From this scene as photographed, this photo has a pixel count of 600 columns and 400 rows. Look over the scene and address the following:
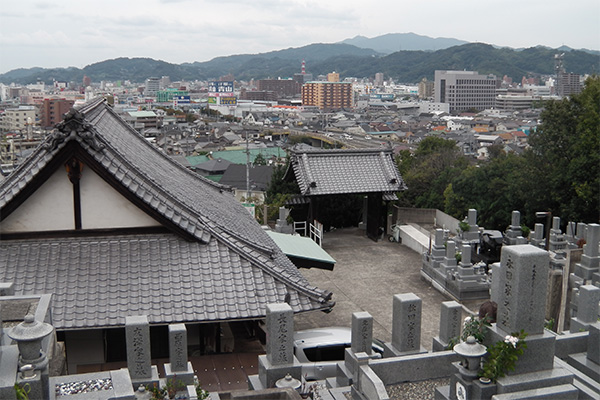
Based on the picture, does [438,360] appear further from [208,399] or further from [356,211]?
[356,211]

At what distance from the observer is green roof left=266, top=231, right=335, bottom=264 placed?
1432cm

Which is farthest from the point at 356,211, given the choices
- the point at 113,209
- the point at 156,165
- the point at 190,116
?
the point at 190,116

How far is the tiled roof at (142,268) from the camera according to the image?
9.30m

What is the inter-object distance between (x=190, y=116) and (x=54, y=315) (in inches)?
6087

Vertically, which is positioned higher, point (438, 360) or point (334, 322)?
point (438, 360)

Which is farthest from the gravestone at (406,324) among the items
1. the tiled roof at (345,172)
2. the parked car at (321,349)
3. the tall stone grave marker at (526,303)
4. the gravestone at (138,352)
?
the tiled roof at (345,172)

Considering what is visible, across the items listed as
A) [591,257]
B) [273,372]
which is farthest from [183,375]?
[591,257]

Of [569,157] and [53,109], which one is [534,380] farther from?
[53,109]

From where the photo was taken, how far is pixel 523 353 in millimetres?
6855

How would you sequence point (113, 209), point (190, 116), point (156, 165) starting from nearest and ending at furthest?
point (113, 209) → point (156, 165) → point (190, 116)

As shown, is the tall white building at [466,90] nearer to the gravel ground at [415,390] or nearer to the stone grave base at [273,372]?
the gravel ground at [415,390]

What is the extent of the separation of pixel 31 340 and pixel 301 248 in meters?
10.2

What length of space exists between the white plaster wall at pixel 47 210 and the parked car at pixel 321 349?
4862 mm

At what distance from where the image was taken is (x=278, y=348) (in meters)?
8.60
